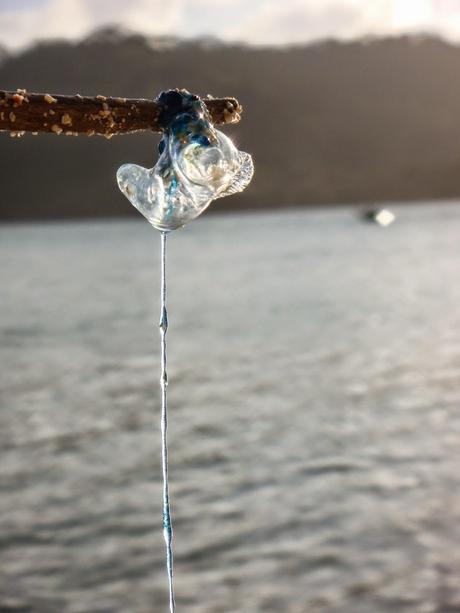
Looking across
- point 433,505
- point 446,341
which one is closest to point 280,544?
point 433,505

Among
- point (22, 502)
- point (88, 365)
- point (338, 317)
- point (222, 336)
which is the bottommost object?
point (22, 502)

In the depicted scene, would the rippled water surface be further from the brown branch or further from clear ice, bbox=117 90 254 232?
the brown branch

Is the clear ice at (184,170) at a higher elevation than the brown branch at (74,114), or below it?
higher

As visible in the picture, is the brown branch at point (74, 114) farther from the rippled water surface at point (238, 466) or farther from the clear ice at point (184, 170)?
the rippled water surface at point (238, 466)

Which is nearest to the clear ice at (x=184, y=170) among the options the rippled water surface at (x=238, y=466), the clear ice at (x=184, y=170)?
the clear ice at (x=184, y=170)

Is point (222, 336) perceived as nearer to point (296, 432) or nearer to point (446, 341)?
point (446, 341)

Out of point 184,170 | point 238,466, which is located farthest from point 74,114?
point 238,466
